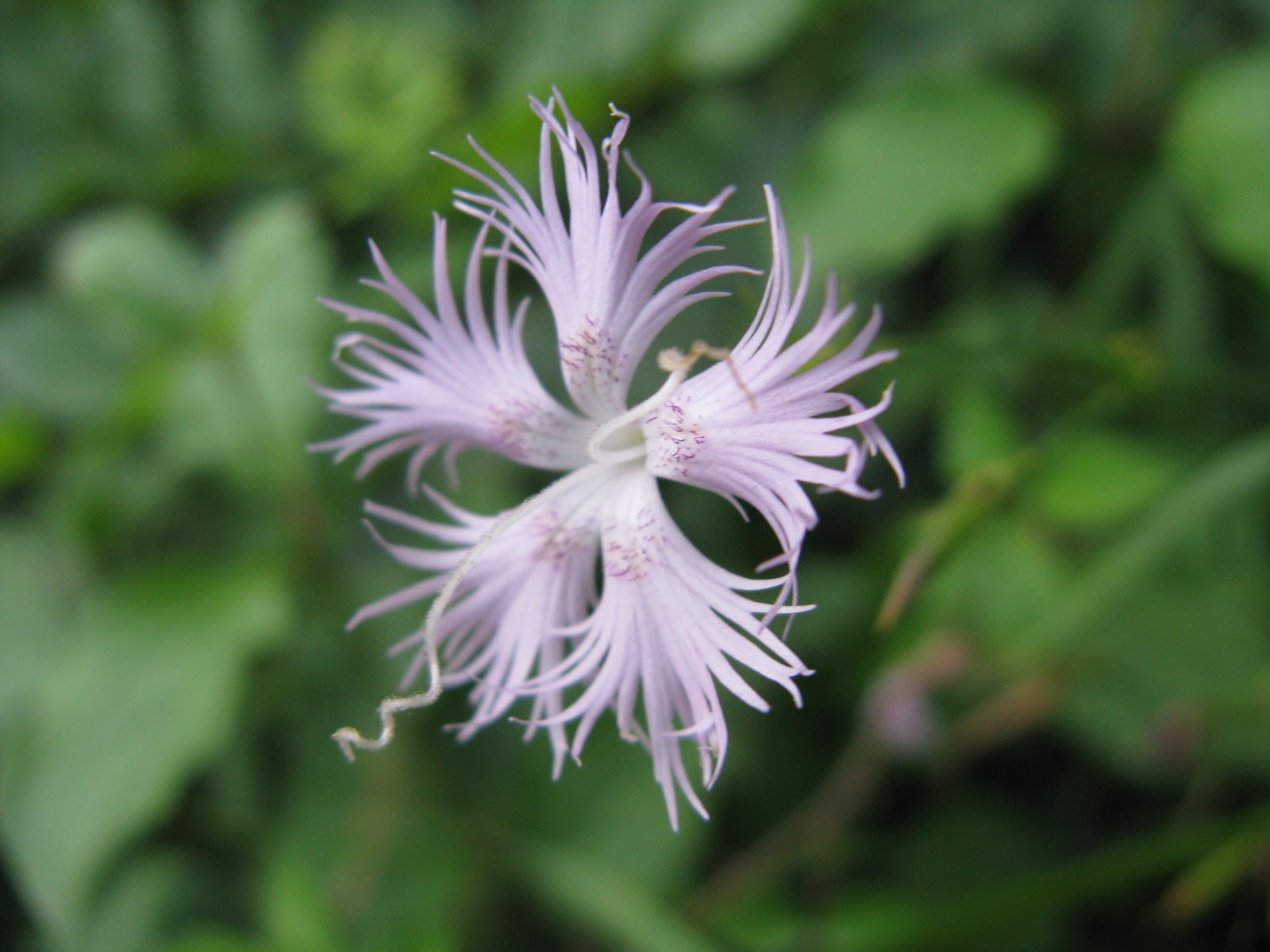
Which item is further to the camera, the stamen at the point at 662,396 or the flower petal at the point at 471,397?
the flower petal at the point at 471,397

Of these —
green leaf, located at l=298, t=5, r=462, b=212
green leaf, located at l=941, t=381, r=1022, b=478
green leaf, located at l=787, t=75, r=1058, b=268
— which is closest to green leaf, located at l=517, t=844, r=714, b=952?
green leaf, located at l=941, t=381, r=1022, b=478

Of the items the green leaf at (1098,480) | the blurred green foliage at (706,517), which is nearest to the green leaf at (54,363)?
the blurred green foliage at (706,517)

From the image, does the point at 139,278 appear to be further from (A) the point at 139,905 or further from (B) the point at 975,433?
(B) the point at 975,433

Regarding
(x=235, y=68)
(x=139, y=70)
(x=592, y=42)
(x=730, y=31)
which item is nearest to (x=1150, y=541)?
(x=730, y=31)

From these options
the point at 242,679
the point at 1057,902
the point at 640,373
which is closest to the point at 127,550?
the point at 242,679

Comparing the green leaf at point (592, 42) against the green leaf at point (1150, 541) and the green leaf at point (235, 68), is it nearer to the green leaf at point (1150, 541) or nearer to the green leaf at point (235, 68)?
the green leaf at point (235, 68)

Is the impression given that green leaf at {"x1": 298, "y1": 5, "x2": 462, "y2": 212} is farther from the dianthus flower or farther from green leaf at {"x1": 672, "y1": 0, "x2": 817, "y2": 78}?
the dianthus flower

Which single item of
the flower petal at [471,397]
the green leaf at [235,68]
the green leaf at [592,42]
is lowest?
the flower petal at [471,397]
